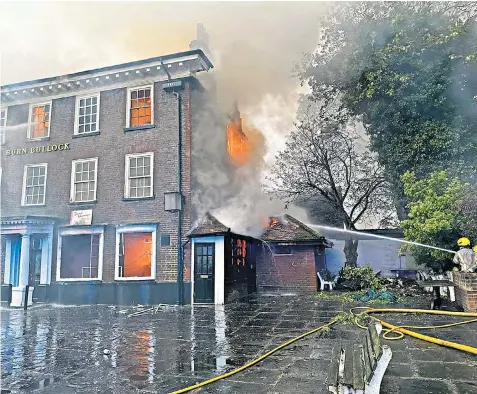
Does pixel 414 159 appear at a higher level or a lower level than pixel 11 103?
lower

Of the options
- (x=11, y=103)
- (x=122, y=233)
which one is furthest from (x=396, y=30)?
(x=11, y=103)

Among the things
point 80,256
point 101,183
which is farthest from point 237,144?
point 80,256

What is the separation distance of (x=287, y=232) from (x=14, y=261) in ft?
39.8

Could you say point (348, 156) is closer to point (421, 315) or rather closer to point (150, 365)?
point (421, 315)

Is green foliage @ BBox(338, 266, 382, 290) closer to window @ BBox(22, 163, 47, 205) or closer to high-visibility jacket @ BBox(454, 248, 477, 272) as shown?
high-visibility jacket @ BBox(454, 248, 477, 272)

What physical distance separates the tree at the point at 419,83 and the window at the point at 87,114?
11497mm

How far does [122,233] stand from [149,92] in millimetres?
5934

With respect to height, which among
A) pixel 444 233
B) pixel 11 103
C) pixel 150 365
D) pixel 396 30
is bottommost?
pixel 150 365

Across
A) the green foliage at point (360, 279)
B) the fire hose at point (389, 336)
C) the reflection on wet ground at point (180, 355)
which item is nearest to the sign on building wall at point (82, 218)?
the reflection on wet ground at point (180, 355)

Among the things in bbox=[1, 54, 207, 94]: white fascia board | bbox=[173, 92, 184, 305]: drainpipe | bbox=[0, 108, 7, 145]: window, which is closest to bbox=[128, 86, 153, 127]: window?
bbox=[1, 54, 207, 94]: white fascia board

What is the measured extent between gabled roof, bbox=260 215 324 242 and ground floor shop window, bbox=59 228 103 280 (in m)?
7.14

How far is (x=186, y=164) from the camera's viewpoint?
13906mm

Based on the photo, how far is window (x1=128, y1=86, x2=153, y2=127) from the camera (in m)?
15.0

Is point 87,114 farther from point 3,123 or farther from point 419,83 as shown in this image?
point 419,83
